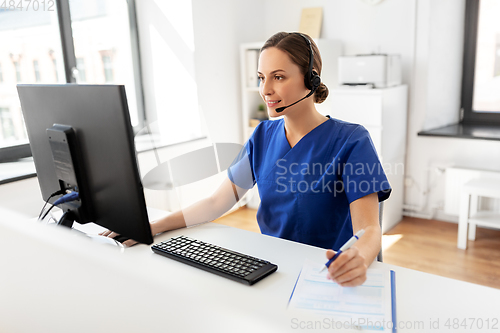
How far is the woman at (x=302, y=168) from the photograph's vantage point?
4.04ft

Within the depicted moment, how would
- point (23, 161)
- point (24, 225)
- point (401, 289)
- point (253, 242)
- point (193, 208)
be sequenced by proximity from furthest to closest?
point (23, 161)
point (193, 208)
point (253, 242)
point (401, 289)
point (24, 225)

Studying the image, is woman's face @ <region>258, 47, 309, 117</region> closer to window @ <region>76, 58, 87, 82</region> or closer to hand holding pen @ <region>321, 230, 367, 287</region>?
hand holding pen @ <region>321, 230, 367, 287</region>

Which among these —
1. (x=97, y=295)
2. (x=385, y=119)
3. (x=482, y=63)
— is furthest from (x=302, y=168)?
(x=482, y=63)

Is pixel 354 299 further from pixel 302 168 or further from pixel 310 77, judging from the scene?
pixel 310 77

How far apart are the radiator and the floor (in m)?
0.17

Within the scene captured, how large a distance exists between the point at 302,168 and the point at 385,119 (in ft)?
6.30

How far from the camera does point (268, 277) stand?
96cm

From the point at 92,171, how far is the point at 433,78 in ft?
9.80

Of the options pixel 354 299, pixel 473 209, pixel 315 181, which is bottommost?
pixel 473 209

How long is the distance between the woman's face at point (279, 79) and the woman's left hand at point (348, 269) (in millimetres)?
583

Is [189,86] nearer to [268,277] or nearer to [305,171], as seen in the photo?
[305,171]

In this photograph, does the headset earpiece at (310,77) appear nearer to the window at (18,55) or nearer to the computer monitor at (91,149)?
the computer monitor at (91,149)

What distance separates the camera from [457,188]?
10.3 feet

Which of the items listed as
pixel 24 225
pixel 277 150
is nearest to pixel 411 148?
pixel 277 150
